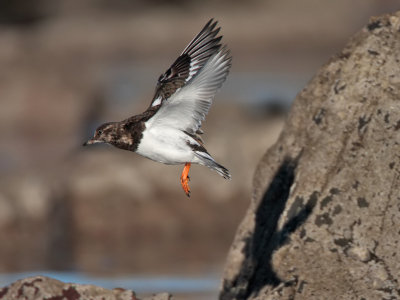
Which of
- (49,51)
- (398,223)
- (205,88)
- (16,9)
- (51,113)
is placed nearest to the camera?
(398,223)

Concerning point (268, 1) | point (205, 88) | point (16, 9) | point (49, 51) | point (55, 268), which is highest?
point (268, 1)

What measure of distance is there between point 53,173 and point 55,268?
2549 mm

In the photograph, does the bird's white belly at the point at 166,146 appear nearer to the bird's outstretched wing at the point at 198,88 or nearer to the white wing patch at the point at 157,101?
the bird's outstretched wing at the point at 198,88

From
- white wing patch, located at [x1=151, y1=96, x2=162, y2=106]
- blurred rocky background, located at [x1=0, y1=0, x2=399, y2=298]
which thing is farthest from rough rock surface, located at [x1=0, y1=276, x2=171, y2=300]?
blurred rocky background, located at [x1=0, y1=0, x2=399, y2=298]

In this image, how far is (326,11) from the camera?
1594 inches

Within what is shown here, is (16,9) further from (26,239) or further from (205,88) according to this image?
(205,88)

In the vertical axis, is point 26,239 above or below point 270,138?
below

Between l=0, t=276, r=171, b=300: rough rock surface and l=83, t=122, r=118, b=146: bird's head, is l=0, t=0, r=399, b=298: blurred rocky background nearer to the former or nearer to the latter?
l=83, t=122, r=118, b=146: bird's head

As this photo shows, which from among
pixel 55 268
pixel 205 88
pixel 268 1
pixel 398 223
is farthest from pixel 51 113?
pixel 268 1

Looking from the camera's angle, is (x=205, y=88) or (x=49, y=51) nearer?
(x=205, y=88)

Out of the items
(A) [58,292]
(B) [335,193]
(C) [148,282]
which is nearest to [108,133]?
(A) [58,292]

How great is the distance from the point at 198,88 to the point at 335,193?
1.65 meters

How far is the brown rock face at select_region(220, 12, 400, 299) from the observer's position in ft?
22.5

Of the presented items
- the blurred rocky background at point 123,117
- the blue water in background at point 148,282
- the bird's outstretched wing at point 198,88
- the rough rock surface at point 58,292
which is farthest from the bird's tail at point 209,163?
the blurred rocky background at point 123,117
